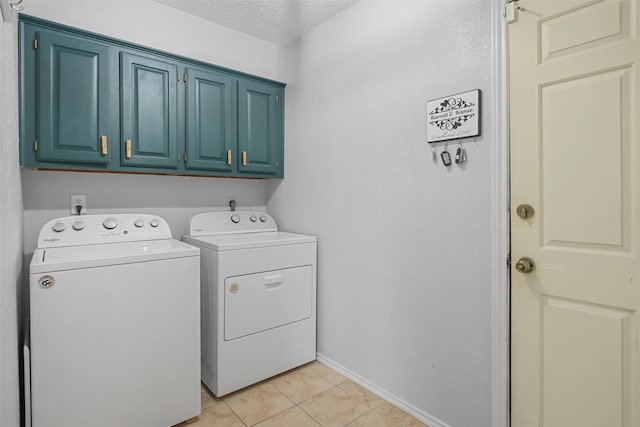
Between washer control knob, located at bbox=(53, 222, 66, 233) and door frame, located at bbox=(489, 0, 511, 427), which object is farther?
washer control knob, located at bbox=(53, 222, 66, 233)

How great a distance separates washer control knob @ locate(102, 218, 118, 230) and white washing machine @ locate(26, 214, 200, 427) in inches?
3.6

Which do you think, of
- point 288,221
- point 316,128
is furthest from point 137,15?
point 288,221

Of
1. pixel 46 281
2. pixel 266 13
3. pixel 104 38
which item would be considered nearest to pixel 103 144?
pixel 104 38

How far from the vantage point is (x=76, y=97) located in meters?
1.88

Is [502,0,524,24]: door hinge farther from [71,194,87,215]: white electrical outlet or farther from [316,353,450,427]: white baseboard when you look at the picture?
[71,194,87,215]: white electrical outlet

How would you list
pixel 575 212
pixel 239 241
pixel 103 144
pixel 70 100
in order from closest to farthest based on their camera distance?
pixel 575 212 → pixel 70 100 → pixel 103 144 → pixel 239 241

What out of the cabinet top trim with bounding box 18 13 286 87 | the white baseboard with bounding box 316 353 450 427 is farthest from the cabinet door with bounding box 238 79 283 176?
the white baseboard with bounding box 316 353 450 427

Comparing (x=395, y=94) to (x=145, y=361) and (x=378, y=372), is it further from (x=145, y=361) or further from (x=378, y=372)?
(x=145, y=361)

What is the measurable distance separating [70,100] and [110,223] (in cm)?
72

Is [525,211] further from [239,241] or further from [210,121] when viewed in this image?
[210,121]

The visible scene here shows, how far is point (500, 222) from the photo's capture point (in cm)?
152

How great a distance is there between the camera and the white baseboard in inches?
71.5

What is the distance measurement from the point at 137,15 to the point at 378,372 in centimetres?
275

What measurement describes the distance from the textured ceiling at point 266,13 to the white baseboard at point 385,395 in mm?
2434
